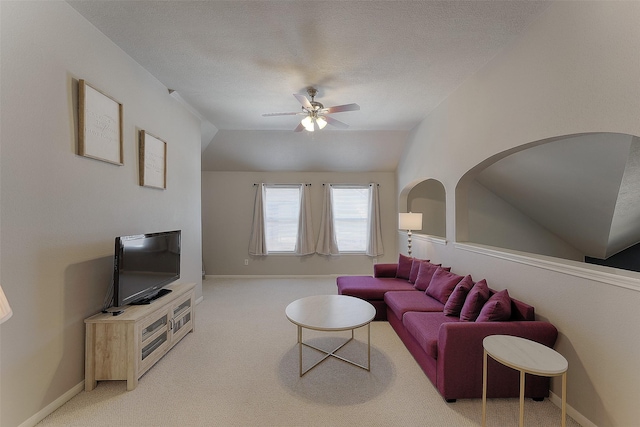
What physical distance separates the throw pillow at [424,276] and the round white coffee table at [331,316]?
1.07 m

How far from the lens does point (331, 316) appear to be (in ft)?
8.00

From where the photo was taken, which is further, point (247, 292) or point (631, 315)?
point (247, 292)

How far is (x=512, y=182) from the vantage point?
13.9 ft

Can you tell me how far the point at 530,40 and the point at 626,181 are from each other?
1798 millimetres

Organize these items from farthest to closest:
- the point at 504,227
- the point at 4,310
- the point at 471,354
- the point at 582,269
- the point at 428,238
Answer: the point at 504,227, the point at 428,238, the point at 471,354, the point at 582,269, the point at 4,310

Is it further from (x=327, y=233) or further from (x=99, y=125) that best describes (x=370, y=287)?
(x=99, y=125)

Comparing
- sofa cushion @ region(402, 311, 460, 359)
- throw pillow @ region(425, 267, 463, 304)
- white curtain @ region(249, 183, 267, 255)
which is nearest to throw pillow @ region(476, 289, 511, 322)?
sofa cushion @ region(402, 311, 460, 359)

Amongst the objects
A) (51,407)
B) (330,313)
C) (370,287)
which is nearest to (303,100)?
(330,313)

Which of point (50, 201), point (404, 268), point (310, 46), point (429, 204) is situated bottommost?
point (404, 268)

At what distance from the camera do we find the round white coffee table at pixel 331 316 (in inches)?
88.4

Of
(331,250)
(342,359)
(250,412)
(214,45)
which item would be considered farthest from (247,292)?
(214,45)

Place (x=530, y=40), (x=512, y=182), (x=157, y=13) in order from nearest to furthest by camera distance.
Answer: (x=157, y=13), (x=530, y=40), (x=512, y=182)

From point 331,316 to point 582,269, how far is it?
1.88 m

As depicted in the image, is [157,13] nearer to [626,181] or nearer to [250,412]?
[250,412]
